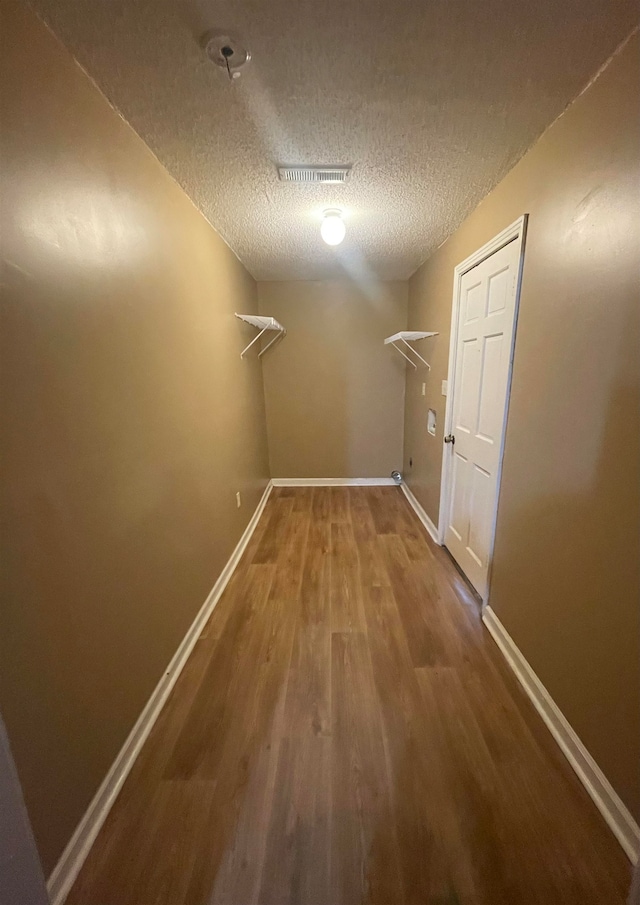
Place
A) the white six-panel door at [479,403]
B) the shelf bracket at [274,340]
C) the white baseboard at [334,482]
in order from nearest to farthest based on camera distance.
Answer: the white six-panel door at [479,403]
the shelf bracket at [274,340]
the white baseboard at [334,482]

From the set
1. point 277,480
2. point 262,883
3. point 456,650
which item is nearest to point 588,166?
point 456,650

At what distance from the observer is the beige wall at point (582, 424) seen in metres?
1.03

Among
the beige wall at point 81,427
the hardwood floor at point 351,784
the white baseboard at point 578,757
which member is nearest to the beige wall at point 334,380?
the beige wall at point 81,427

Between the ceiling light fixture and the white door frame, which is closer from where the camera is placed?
the white door frame

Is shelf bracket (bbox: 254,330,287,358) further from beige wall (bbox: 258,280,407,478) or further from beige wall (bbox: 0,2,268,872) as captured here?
beige wall (bbox: 0,2,268,872)

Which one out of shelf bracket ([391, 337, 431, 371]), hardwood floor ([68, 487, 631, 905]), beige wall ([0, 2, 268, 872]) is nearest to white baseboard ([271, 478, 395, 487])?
shelf bracket ([391, 337, 431, 371])

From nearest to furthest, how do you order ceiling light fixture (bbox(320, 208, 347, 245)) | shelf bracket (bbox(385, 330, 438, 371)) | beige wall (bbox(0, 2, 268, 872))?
beige wall (bbox(0, 2, 268, 872)) → ceiling light fixture (bbox(320, 208, 347, 245)) → shelf bracket (bbox(385, 330, 438, 371))

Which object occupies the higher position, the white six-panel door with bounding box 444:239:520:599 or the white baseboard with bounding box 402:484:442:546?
the white six-panel door with bounding box 444:239:520:599

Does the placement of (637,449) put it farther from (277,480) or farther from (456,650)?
(277,480)

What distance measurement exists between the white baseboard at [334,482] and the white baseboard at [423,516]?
0.33 metres

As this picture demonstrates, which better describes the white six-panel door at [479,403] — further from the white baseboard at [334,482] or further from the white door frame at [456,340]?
the white baseboard at [334,482]

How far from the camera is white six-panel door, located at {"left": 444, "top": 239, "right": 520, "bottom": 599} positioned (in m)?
1.76

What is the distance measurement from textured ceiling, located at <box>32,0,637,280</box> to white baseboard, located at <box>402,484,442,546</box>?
7.68 feet

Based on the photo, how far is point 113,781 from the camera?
3.89 feet
